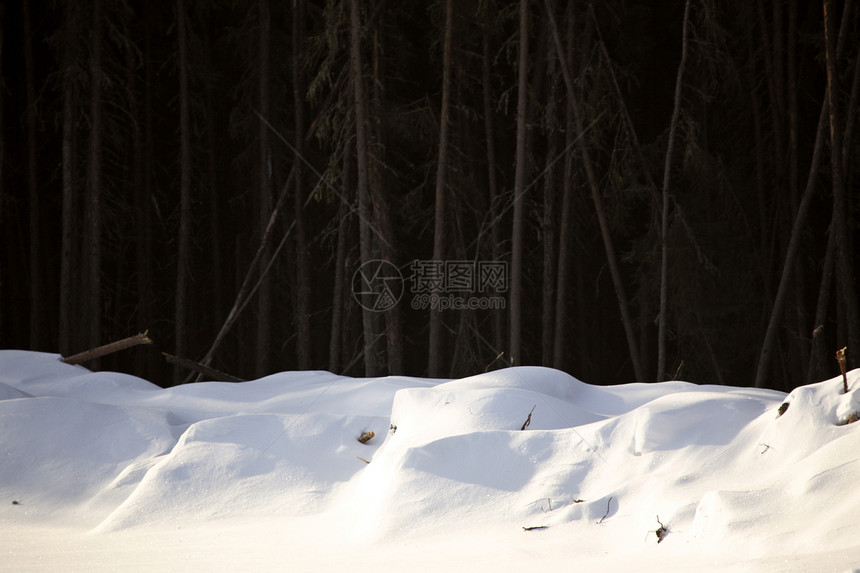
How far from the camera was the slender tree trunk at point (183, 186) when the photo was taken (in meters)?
13.6

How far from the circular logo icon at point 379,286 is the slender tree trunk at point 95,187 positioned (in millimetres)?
4748

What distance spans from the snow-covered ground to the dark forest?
16.0 ft

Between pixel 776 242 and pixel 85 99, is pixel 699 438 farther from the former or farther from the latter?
pixel 85 99

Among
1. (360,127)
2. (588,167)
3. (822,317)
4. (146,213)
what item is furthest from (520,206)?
(146,213)

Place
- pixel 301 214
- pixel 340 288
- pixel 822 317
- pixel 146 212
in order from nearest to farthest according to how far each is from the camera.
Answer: pixel 822 317 → pixel 340 288 → pixel 301 214 → pixel 146 212

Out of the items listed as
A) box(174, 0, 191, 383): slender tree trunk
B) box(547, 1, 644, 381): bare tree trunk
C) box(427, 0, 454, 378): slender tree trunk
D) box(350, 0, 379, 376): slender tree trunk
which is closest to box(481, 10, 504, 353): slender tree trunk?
box(427, 0, 454, 378): slender tree trunk

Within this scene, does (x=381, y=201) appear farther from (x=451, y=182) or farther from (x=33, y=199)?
(x=33, y=199)

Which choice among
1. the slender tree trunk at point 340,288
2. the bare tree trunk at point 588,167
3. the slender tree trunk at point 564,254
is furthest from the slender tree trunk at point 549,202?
the slender tree trunk at point 340,288

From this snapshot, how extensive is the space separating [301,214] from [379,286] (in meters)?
2.40

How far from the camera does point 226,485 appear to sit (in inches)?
182

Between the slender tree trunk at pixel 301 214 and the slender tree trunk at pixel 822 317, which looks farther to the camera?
the slender tree trunk at pixel 301 214

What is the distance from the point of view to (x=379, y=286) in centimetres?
1159

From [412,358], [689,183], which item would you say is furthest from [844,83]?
[412,358]

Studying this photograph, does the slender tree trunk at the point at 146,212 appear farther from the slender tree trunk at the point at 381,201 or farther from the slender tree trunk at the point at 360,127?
the slender tree trunk at the point at 360,127
